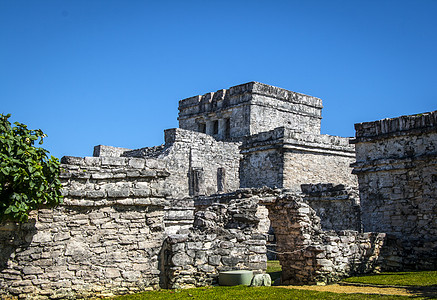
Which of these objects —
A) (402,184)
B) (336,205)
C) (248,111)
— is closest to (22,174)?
(402,184)

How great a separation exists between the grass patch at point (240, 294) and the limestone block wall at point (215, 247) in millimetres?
390

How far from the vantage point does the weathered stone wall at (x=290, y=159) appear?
61.8 feet

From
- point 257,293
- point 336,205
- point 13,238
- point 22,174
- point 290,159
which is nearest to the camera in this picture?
point 22,174

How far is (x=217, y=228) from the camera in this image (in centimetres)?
938

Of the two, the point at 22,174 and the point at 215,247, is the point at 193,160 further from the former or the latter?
the point at 22,174

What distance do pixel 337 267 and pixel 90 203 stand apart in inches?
209

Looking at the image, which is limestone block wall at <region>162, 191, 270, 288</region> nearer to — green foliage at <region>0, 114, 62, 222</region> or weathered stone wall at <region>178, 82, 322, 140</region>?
green foliage at <region>0, 114, 62, 222</region>

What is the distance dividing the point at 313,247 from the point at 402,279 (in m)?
1.83

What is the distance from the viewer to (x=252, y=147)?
1975cm

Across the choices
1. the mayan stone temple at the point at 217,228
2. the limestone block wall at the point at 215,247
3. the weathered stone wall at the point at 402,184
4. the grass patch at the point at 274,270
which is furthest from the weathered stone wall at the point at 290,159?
the limestone block wall at the point at 215,247

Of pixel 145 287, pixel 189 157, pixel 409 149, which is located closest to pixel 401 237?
pixel 409 149

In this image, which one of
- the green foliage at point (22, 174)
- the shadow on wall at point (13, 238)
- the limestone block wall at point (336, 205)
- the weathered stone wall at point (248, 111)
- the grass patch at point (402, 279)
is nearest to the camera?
the green foliage at point (22, 174)

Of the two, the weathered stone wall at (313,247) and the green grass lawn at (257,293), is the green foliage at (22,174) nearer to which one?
the green grass lawn at (257,293)

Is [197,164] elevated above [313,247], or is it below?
above
